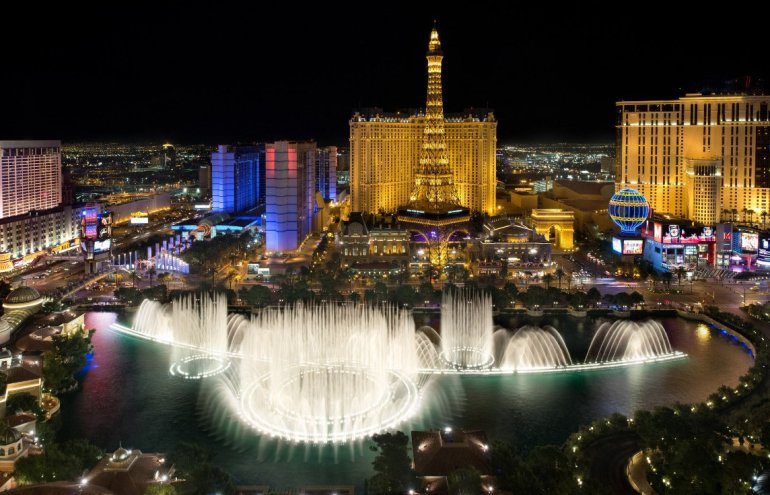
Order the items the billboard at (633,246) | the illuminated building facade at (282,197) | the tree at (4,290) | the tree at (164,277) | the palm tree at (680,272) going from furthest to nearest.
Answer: the illuminated building facade at (282,197) < the billboard at (633,246) < the tree at (164,277) < the palm tree at (680,272) < the tree at (4,290)

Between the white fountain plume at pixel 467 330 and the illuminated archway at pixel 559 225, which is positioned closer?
the white fountain plume at pixel 467 330

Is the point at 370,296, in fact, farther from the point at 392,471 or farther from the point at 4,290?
the point at 392,471

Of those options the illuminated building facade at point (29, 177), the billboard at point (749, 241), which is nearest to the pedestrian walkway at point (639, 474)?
the billboard at point (749, 241)

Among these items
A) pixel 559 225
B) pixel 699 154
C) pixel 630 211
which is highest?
pixel 699 154

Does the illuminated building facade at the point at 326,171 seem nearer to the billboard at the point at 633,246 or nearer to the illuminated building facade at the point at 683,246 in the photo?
the billboard at the point at 633,246

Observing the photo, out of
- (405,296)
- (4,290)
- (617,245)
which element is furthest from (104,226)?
(617,245)

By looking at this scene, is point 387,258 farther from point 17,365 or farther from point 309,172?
point 17,365
